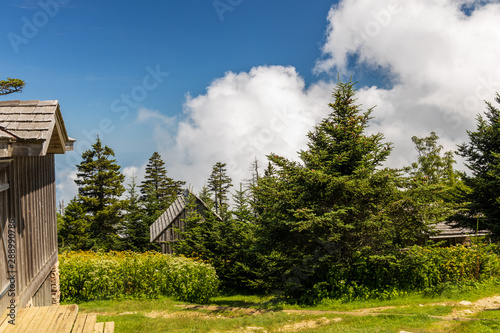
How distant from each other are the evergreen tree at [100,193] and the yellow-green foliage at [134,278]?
17.4 meters

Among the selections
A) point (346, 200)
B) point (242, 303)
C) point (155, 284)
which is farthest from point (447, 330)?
point (155, 284)

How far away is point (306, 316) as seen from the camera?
9.58m

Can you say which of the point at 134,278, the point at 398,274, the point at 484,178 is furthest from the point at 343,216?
the point at 484,178

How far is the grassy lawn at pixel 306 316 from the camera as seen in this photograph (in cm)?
816

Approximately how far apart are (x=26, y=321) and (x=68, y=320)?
0.60 m

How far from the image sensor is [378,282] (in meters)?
11.6

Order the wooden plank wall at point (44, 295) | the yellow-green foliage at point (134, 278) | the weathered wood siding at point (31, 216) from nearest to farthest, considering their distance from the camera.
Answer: the weathered wood siding at point (31, 216)
the wooden plank wall at point (44, 295)
the yellow-green foliage at point (134, 278)

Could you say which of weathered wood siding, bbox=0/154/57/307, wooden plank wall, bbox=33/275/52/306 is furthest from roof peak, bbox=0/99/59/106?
wooden plank wall, bbox=33/275/52/306

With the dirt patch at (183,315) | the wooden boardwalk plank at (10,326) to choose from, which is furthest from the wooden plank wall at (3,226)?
the dirt patch at (183,315)

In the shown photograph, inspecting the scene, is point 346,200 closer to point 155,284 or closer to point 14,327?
point 155,284

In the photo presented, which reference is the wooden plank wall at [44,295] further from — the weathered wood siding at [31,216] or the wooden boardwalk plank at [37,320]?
the wooden boardwalk plank at [37,320]

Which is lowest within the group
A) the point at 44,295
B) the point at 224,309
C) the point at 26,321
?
the point at 224,309

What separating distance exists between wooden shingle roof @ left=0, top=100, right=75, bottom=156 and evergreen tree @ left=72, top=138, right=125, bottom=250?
2591 cm

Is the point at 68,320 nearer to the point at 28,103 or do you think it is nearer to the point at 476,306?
the point at 28,103
